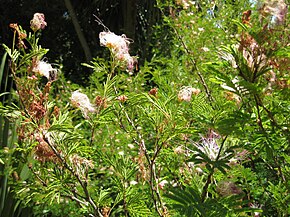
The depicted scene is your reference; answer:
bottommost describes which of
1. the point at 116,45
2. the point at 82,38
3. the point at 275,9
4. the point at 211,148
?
the point at 211,148

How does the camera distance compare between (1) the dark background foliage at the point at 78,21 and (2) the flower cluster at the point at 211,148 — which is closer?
(2) the flower cluster at the point at 211,148

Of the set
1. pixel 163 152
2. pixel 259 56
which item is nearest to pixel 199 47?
pixel 163 152

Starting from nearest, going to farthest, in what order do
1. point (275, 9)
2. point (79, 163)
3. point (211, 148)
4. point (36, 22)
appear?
point (275, 9), point (211, 148), point (79, 163), point (36, 22)

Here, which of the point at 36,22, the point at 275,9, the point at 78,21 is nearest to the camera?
the point at 275,9

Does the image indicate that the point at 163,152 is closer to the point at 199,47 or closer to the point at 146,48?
the point at 199,47

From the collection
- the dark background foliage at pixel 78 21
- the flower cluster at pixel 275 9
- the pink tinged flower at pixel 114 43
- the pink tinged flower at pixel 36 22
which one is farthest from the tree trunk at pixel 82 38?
the flower cluster at pixel 275 9

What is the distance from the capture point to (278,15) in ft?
2.12

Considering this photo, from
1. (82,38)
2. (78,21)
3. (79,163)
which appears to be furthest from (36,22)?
(78,21)

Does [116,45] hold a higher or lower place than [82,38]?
→ lower

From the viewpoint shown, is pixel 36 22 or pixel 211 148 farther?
pixel 36 22

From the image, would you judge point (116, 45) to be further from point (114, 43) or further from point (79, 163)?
point (79, 163)

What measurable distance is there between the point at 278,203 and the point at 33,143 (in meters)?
0.50

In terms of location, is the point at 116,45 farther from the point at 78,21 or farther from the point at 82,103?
the point at 78,21

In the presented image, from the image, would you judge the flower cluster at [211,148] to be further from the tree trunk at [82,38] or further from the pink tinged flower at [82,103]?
the tree trunk at [82,38]
